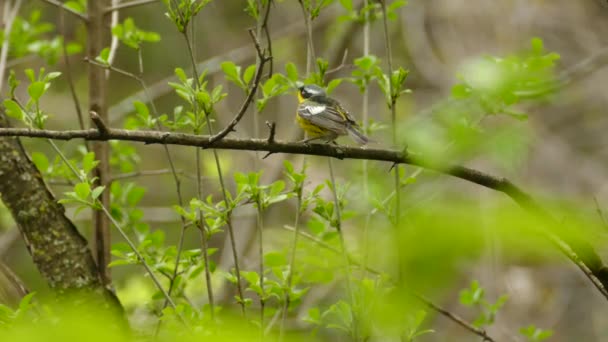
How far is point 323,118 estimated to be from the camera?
2746mm

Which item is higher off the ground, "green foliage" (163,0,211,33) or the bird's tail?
"green foliage" (163,0,211,33)

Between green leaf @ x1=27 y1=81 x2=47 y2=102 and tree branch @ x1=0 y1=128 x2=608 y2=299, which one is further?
green leaf @ x1=27 y1=81 x2=47 y2=102

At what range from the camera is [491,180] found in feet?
5.86

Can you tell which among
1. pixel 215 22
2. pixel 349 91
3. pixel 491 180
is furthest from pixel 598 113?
pixel 491 180

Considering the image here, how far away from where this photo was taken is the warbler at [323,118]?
2592 mm

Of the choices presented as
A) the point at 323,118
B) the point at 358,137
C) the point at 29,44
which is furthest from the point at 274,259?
the point at 29,44

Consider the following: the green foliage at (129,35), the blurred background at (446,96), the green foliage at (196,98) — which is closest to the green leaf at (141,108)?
the green foliage at (196,98)

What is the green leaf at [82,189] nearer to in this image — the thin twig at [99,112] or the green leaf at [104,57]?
the green leaf at [104,57]

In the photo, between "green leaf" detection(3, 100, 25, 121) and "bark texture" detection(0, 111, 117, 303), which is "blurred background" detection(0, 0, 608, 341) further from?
"green leaf" detection(3, 100, 25, 121)

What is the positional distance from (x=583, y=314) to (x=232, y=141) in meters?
5.14

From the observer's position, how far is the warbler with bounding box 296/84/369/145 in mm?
2592

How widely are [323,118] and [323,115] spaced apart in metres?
0.02

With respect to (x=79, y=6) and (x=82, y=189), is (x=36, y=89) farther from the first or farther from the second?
(x=79, y=6)

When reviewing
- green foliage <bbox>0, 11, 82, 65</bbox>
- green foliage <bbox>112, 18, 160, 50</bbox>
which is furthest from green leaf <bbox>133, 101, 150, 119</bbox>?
green foliage <bbox>0, 11, 82, 65</bbox>
